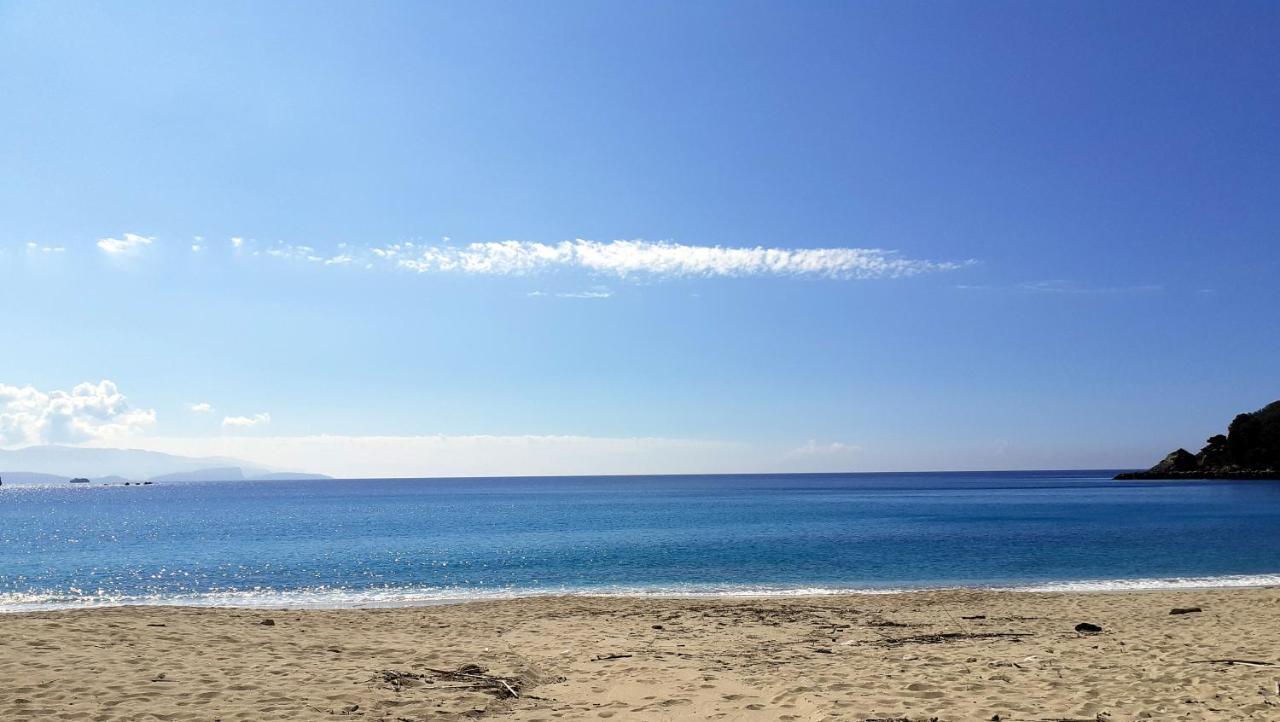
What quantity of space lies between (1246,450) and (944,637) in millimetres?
172685

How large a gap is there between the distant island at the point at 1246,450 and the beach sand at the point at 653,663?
156m

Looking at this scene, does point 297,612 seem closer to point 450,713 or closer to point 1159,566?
point 450,713

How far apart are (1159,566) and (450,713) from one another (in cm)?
3594

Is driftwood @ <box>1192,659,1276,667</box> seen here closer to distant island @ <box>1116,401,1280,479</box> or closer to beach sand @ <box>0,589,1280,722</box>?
beach sand @ <box>0,589,1280,722</box>

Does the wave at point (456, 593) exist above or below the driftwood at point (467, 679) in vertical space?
below

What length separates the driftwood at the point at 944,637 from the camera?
15773mm

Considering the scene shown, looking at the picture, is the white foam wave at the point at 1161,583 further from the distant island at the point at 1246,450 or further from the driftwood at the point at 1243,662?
the distant island at the point at 1246,450

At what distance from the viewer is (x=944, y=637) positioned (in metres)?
16.4

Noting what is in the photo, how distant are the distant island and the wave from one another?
14504 cm

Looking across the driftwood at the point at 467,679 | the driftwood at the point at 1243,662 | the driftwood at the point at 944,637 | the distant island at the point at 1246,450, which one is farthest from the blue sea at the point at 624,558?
the distant island at the point at 1246,450

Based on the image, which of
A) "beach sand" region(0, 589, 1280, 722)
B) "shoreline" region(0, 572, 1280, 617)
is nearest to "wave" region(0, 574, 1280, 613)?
"shoreline" region(0, 572, 1280, 617)

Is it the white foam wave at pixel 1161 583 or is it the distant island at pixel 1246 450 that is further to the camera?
the distant island at pixel 1246 450

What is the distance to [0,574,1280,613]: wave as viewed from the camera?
25.8 m

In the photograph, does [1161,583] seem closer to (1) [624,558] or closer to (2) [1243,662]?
(2) [1243,662]
